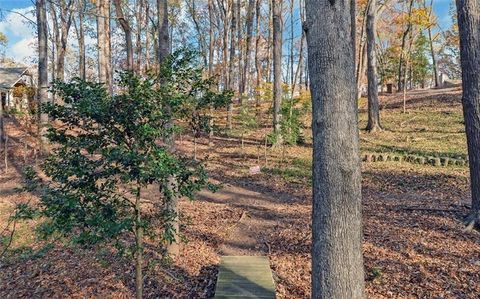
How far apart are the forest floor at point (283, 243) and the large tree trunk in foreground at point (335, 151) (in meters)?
1.26

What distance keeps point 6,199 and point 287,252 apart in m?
7.68

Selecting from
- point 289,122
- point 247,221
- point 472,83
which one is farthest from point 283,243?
point 289,122

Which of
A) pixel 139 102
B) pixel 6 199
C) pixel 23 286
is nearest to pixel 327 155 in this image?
pixel 139 102

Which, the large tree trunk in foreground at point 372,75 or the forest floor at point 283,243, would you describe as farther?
the large tree trunk in foreground at point 372,75

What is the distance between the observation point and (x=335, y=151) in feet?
9.21

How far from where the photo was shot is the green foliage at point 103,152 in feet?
9.64

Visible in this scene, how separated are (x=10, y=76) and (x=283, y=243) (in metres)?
27.3

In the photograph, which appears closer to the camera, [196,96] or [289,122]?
[196,96]

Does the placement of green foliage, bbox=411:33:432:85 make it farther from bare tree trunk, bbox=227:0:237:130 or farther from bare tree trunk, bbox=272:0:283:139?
bare tree trunk, bbox=272:0:283:139

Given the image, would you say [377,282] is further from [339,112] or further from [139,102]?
[139,102]

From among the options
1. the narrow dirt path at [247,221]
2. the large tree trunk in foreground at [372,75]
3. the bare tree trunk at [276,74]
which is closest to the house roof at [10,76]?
the bare tree trunk at [276,74]

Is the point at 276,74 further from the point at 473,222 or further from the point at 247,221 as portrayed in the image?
the point at 473,222

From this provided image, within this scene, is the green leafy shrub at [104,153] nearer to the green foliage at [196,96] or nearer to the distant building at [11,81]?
the green foliage at [196,96]

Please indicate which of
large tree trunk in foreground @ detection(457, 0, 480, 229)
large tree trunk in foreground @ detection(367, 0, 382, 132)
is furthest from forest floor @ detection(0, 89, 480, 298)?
large tree trunk in foreground @ detection(367, 0, 382, 132)
